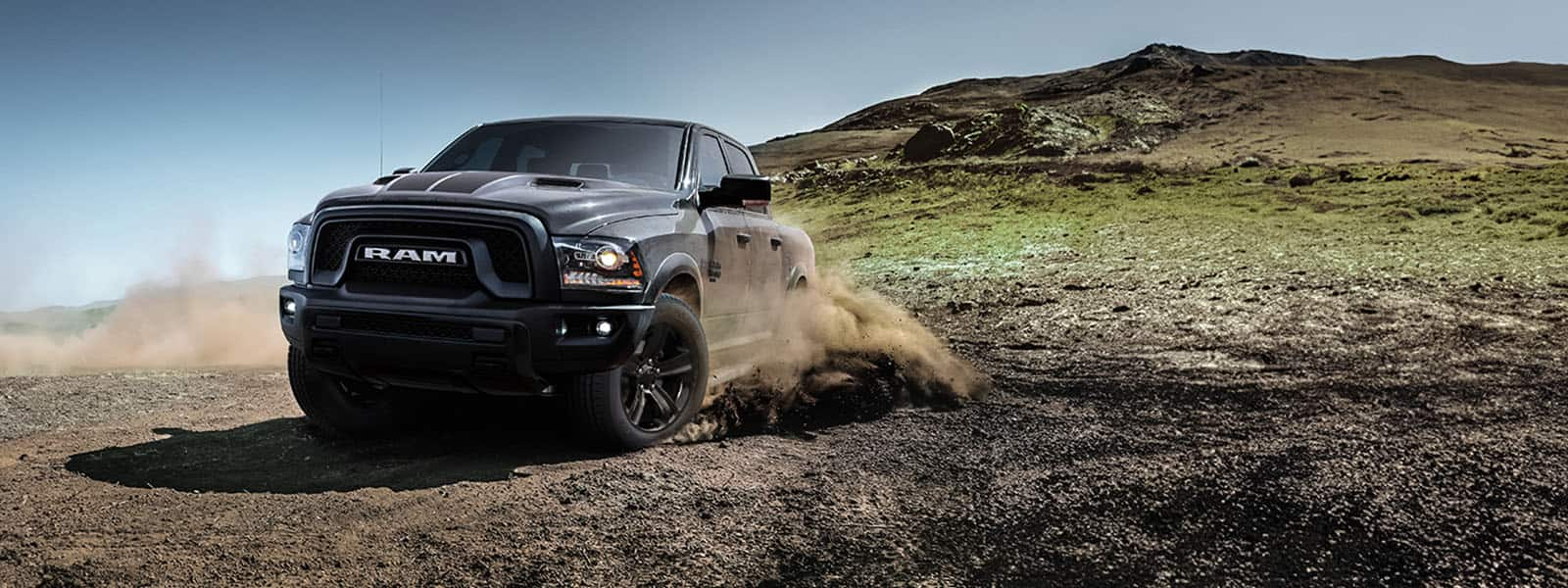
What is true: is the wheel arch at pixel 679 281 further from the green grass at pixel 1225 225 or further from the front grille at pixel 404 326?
the green grass at pixel 1225 225

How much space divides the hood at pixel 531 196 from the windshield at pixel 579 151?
431 mm

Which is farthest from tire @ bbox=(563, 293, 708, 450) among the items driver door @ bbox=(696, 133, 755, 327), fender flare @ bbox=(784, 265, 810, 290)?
fender flare @ bbox=(784, 265, 810, 290)

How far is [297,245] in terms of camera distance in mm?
5438

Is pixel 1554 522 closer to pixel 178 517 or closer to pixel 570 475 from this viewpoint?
pixel 570 475

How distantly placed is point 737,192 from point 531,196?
1247mm

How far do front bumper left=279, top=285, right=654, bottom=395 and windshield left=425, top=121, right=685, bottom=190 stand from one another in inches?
51.0

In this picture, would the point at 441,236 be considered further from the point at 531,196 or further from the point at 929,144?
the point at 929,144

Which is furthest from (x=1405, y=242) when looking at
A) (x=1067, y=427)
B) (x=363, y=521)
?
(x=363, y=521)

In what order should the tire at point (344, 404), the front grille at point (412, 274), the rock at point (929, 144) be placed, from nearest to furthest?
the front grille at point (412, 274) → the tire at point (344, 404) → the rock at point (929, 144)

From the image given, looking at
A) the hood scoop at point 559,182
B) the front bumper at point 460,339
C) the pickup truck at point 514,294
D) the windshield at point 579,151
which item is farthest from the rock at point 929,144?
the front bumper at point 460,339

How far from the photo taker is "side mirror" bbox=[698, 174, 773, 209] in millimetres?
5797

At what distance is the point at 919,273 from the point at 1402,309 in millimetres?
7753

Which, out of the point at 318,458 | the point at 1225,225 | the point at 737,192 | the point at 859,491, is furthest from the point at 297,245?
the point at 1225,225

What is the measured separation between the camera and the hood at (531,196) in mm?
4910
